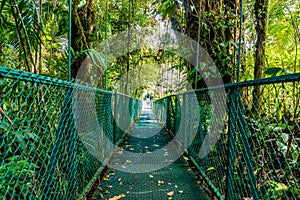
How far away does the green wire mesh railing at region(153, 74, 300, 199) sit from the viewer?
1416mm

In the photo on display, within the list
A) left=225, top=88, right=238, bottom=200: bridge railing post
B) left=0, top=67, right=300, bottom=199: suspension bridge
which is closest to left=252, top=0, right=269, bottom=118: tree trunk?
left=0, top=67, right=300, bottom=199: suspension bridge

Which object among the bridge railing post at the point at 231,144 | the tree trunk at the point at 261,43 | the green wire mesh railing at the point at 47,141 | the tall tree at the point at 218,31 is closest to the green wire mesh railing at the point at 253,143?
the bridge railing post at the point at 231,144

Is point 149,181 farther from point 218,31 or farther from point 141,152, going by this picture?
point 218,31

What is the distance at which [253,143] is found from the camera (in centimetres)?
155

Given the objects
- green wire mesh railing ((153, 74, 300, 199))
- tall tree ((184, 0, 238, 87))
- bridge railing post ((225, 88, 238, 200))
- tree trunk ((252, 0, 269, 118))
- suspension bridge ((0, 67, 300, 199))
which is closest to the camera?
suspension bridge ((0, 67, 300, 199))

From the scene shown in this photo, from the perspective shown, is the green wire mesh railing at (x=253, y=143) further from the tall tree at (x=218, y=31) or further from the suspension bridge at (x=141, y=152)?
the tall tree at (x=218, y=31)

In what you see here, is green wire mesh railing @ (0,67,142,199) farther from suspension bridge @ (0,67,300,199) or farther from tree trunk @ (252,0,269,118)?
tree trunk @ (252,0,269,118)

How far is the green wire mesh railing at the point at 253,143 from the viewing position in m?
1.42

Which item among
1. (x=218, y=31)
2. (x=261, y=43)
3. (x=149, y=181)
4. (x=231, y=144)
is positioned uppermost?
(x=218, y=31)

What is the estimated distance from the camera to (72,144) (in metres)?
1.93

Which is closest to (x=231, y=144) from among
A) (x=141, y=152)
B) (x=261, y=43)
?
(x=261, y=43)

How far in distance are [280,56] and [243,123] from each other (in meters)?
2.08

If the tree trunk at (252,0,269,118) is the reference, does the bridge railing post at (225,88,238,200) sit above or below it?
below

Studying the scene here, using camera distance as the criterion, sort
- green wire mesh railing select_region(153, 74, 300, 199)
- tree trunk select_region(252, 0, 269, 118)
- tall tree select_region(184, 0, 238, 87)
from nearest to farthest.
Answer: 1. green wire mesh railing select_region(153, 74, 300, 199)
2. tree trunk select_region(252, 0, 269, 118)
3. tall tree select_region(184, 0, 238, 87)
